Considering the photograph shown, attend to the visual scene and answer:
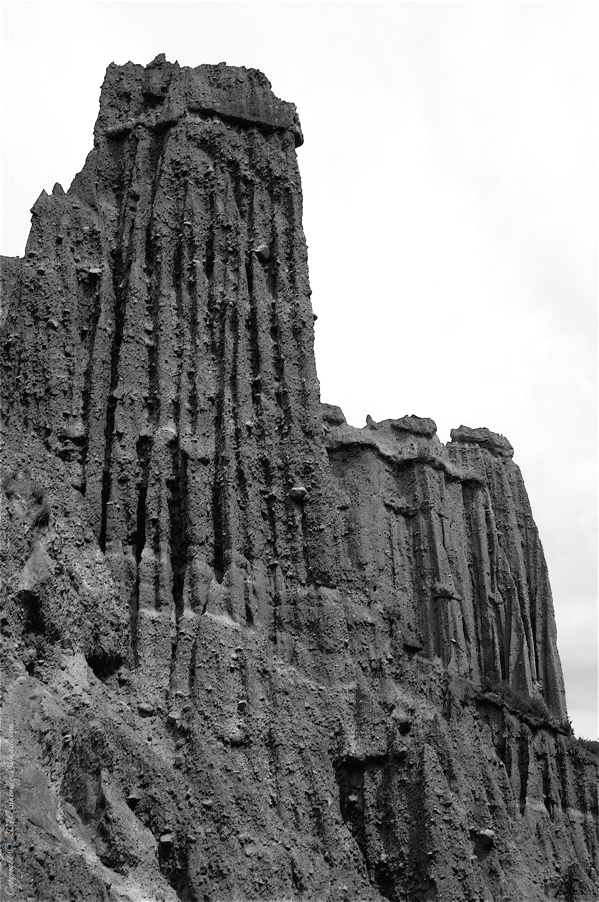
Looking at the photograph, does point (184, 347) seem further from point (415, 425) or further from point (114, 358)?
point (415, 425)

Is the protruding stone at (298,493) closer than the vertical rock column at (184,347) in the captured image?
No

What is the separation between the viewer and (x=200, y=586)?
2834 centimetres

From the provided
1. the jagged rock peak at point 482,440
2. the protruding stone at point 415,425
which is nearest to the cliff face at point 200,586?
the protruding stone at point 415,425

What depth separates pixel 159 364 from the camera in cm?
3050

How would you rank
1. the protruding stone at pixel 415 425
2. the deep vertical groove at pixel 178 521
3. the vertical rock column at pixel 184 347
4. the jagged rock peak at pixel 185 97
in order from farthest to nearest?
1. the protruding stone at pixel 415 425
2. the jagged rock peak at pixel 185 97
3. the vertical rock column at pixel 184 347
4. the deep vertical groove at pixel 178 521

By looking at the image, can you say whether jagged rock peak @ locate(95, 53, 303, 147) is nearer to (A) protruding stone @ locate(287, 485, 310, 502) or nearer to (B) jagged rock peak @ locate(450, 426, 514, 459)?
(A) protruding stone @ locate(287, 485, 310, 502)

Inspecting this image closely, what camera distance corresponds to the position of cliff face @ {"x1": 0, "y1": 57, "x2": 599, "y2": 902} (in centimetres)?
2502

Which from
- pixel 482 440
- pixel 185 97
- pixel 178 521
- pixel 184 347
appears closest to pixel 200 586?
pixel 178 521

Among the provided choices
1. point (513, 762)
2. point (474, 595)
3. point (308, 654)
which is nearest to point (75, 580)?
point (308, 654)

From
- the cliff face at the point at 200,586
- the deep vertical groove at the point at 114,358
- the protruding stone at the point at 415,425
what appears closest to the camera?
the cliff face at the point at 200,586

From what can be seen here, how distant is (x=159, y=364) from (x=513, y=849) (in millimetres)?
13078

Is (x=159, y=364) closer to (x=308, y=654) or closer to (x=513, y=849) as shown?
(x=308, y=654)

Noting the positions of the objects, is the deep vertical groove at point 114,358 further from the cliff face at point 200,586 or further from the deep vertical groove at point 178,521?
the deep vertical groove at point 178,521

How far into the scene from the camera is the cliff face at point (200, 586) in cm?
2502
